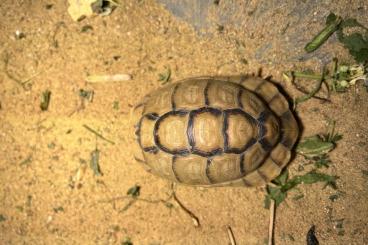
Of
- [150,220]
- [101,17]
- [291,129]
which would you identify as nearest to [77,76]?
[101,17]

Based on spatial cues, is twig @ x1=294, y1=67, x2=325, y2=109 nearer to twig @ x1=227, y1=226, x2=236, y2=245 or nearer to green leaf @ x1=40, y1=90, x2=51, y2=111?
twig @ x1=227, y1=226, x2=236, y2=245

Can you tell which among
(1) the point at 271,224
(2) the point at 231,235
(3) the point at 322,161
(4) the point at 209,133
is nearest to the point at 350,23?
(3) the point at 322,161

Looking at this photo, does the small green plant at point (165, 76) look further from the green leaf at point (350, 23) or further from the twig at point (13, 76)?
the green leaf at point (350, 23)

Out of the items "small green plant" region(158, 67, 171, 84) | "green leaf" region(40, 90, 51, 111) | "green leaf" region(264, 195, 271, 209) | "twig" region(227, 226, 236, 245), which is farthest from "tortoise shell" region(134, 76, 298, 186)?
"green leaf" region(40, 90, 51, 111)

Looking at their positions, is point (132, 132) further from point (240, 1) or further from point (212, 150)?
point (240, 1)

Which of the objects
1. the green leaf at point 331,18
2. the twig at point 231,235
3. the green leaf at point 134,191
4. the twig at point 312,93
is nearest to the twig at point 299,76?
the twig at point 312,93

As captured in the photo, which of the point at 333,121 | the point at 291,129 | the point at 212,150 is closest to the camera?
the point at 212,150

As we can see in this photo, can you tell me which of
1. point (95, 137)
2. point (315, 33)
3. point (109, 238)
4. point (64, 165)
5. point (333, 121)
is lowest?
point (109, 238)
